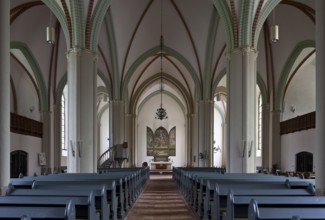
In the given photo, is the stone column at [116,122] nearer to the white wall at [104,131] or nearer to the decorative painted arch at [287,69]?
the decorative painted arch at [287,69]

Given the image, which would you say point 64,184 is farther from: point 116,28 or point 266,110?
point 266,110

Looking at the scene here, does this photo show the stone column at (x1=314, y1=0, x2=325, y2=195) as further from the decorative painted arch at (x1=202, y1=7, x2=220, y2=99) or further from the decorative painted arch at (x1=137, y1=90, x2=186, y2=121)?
the decorative painted arch at (x1=137, y1=90, x2=186, y2=121)

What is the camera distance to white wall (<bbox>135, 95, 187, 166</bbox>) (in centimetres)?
4022

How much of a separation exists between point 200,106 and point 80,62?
11093mm

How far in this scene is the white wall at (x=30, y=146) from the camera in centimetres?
2017

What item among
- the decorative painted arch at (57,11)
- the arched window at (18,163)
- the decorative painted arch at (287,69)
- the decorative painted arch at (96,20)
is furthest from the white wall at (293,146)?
the arched window at (18,163)

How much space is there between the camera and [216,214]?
6652 mm

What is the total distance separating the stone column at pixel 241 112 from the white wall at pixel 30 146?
1189 cm

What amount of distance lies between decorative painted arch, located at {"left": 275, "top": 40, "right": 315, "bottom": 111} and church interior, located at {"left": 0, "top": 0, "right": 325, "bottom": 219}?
60mm

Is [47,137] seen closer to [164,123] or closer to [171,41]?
[171,41]

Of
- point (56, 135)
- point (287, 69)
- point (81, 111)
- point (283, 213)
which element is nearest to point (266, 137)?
point (287, 69)

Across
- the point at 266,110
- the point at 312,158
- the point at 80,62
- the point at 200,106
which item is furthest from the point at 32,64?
the point at 312,158

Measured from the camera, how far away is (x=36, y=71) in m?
21.0

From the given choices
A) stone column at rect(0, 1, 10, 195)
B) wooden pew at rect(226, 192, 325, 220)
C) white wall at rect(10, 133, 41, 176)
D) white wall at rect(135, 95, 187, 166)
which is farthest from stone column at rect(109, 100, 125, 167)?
wooden pew at rect(226, 192, 325, 220)
